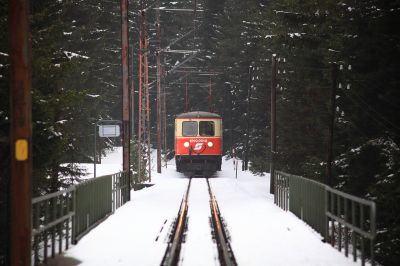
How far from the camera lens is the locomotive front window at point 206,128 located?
102ft

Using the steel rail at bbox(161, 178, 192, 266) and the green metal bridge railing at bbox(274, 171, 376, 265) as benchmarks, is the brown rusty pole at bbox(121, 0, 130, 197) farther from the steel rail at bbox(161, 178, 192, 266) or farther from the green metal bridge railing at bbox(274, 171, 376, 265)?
the green metal bridge railing at bbox(274, 171, 376, 265)

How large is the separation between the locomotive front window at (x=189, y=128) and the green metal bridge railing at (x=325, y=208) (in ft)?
47.1

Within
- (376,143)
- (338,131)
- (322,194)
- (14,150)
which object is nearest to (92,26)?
(338,131)

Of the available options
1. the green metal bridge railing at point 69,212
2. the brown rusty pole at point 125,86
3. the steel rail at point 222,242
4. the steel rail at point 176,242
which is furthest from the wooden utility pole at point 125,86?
the steel rail at point 222,242

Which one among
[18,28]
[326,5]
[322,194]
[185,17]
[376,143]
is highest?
[185,17]

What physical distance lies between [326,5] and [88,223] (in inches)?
448

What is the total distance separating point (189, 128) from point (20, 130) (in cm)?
2436

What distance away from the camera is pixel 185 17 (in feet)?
206

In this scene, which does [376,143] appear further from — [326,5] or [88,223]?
[88,223]

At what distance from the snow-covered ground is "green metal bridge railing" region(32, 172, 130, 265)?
27cm

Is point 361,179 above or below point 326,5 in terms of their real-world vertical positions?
below

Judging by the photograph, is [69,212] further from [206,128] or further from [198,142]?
[206,128]

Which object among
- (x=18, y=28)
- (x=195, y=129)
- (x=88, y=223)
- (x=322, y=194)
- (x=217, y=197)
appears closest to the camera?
(x=18, y=28)

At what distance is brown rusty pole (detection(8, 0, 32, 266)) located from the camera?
673 cm
